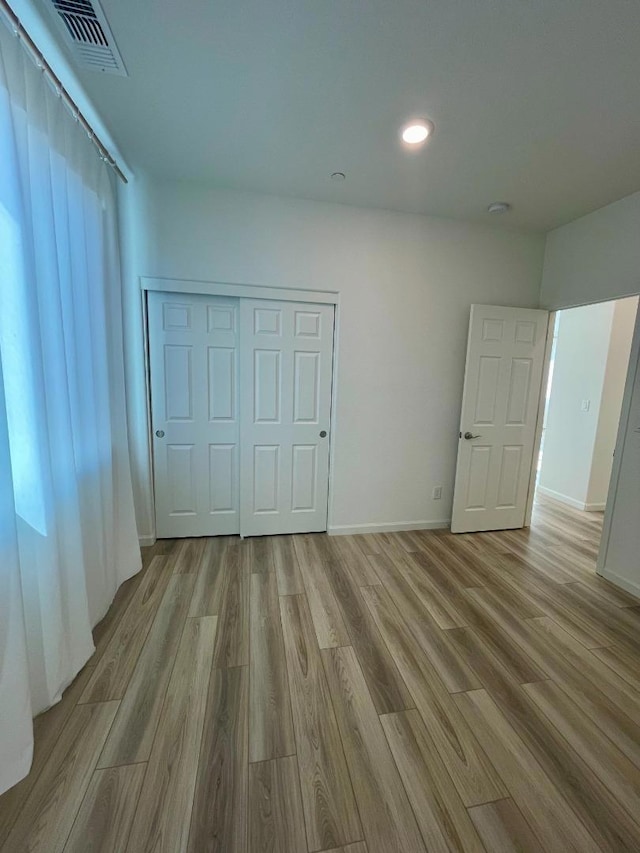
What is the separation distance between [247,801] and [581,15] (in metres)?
3.00

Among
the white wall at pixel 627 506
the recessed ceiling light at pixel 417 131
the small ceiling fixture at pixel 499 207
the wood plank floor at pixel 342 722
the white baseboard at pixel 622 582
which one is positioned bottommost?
the wood plank floor at pixel 342 722

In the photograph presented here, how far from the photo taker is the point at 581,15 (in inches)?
48.4

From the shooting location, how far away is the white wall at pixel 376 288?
254 cm

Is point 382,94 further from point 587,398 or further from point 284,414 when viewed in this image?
point 587,398

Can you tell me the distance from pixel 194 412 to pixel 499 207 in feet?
9.39

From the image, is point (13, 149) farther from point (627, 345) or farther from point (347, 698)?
point (627, 345)

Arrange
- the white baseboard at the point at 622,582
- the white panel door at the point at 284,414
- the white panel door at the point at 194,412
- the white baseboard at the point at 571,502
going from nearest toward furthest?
the white baseboard at the point at 622,582, the white panel door at the point at 194,412, the white panel door at the point at 284,414, the white baseboard at the point at 571,502

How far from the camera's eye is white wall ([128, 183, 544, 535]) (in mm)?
2541

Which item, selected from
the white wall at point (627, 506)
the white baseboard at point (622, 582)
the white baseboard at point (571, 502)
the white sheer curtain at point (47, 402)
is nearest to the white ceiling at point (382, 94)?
the white sheer curtain at point (47, 402)

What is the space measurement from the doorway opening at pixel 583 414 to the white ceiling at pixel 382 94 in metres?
1.72

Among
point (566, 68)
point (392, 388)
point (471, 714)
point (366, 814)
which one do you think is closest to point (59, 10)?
point (566, 68)

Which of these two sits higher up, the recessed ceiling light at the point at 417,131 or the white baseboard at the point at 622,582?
the recessed ceiling light at the point at 417,131

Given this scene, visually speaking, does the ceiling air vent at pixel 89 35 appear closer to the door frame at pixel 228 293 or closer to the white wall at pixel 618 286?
the door frame at pixel 228 293

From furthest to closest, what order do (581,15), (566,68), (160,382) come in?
(160,382) < (566,68) < (581,15)
